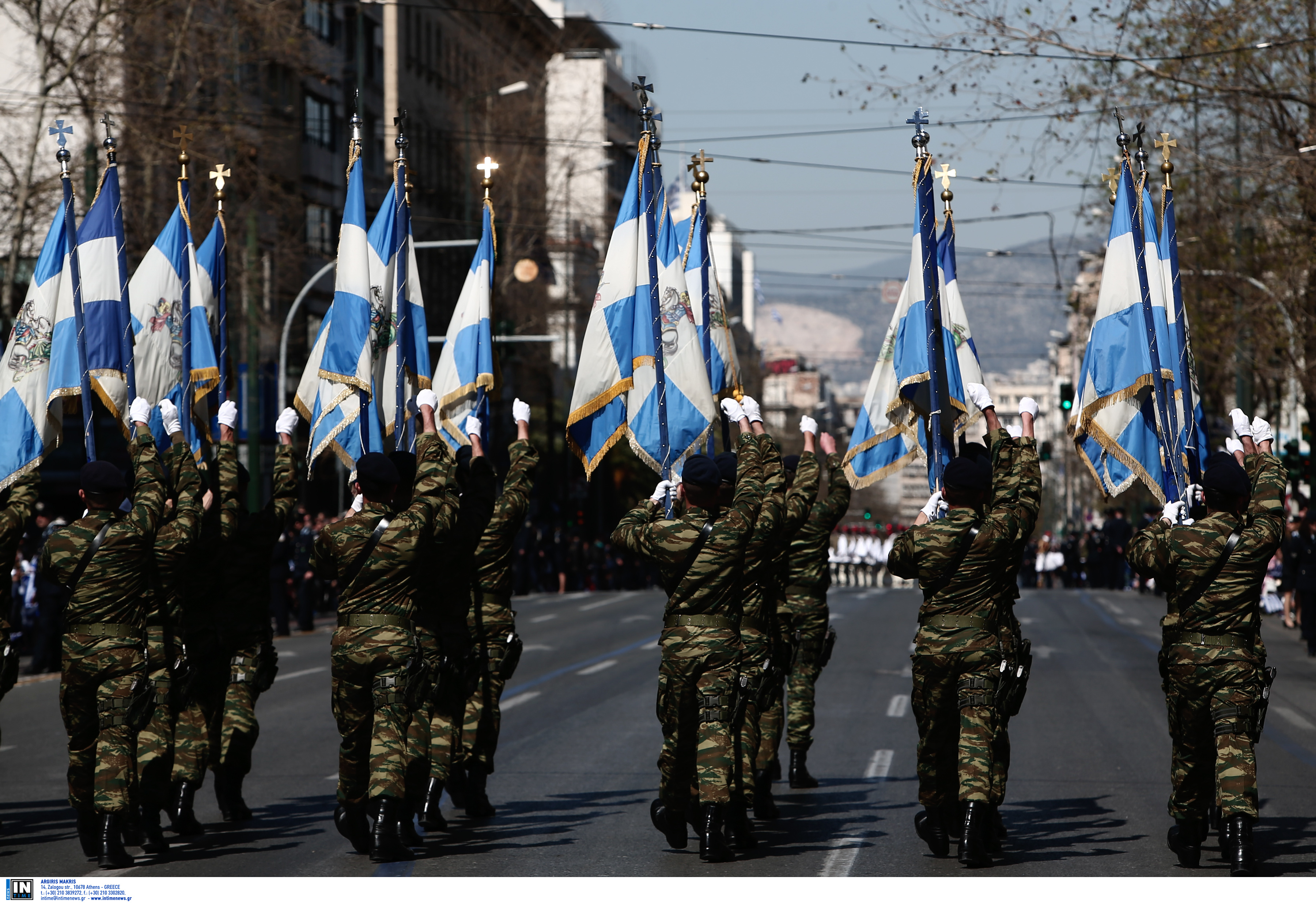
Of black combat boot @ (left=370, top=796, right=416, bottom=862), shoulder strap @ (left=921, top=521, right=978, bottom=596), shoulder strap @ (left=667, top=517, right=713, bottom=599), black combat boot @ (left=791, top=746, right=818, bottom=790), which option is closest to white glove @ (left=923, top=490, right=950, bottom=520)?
shoulder strap @ (left=921, top=521, right=978, bottom=596)

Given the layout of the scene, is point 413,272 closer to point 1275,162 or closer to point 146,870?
point 146,870

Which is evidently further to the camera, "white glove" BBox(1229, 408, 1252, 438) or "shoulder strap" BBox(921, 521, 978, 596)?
"white glove" BBox(1229, 408, 1252, 438)

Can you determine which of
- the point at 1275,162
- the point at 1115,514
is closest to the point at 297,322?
the point at 1115,514

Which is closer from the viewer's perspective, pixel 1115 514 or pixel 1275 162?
pixel 1275 162

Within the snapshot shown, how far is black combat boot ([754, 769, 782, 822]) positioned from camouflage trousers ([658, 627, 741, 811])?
1.44 m

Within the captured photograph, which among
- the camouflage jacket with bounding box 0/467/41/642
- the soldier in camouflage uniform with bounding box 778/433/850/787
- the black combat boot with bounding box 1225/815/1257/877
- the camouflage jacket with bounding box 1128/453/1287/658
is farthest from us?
the soldier in camouflage uniform with bounding box 778/433/850/787

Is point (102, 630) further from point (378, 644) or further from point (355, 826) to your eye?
point (355, 826)

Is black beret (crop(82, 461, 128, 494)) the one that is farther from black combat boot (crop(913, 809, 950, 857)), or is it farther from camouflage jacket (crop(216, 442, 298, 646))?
black combat boot (crop(913, 809, 950, 857))

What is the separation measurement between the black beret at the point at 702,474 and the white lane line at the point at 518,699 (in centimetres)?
808

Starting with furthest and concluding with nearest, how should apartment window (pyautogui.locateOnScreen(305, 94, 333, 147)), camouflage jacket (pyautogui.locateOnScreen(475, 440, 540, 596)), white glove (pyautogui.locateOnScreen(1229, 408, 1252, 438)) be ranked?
1. apartment window (pyautogui.locateOnScreen(305, 94, 333, 147))
2. camouflage jacket (pyautogui.locateOnScreen(475, 440, 540, 596))
3. white glove (pyautogui.locateOnScreen(1229, 408, 1252, 438))

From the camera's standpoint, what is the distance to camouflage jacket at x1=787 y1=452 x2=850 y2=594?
1156 centimetres

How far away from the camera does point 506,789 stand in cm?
1210

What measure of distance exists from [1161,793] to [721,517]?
419cm

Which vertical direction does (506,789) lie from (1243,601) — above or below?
below
